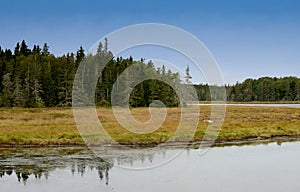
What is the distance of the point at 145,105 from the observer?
79812mm

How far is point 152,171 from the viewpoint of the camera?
19.5m

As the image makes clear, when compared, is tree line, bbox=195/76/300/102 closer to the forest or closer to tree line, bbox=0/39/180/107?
the forest

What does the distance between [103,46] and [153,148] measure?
58.4 meters

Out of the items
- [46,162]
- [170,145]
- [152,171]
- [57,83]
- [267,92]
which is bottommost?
[152,171]

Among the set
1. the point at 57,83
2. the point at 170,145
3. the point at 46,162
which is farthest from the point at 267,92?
the point at 46,162

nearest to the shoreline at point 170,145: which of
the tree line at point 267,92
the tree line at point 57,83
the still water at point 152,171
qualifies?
the still water at point 152,171

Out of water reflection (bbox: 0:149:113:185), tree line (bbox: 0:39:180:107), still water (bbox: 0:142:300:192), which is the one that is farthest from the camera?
tree line (bbox: 0:39:180:107)

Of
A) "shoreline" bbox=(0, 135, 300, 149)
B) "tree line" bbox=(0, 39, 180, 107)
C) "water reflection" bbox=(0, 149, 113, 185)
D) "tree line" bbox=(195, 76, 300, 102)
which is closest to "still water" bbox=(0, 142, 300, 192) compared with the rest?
"water reflection" bbox=(0, 149, 113, 185)

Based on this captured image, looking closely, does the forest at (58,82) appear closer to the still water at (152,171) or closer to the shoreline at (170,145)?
the shoreline at (170,145)

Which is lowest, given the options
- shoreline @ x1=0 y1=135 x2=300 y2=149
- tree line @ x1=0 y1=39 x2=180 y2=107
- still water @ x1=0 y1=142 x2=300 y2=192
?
still water @ x1=0 y1=142 x2=300 y2=192

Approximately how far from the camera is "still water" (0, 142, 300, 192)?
15.9 m

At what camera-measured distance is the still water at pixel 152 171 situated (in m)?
15.9

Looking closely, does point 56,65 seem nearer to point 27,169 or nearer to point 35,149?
point 35,149

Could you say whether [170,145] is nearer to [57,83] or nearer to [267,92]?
[57,83]
